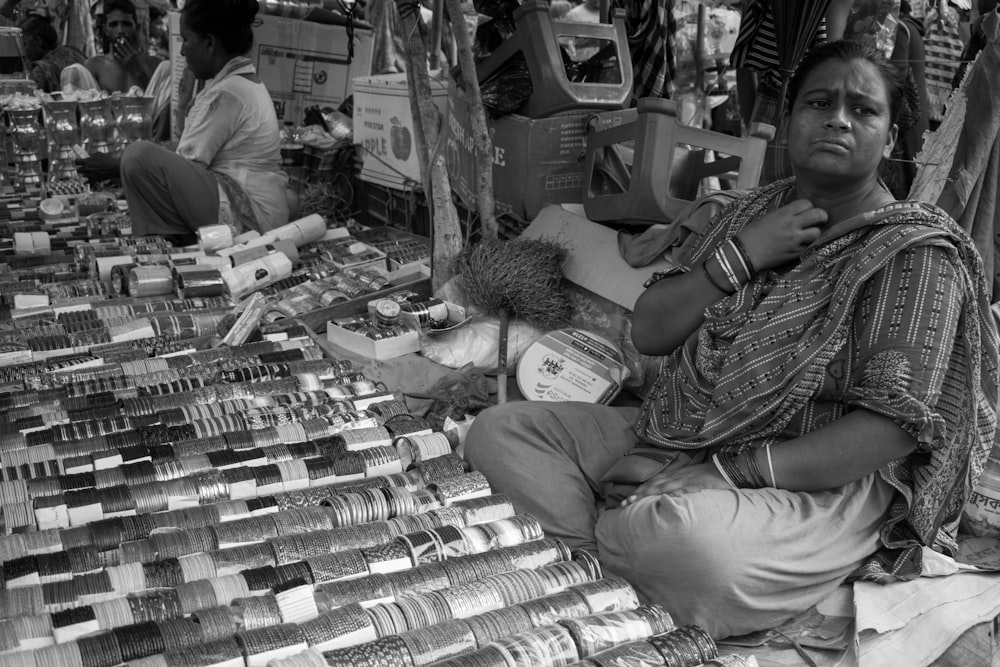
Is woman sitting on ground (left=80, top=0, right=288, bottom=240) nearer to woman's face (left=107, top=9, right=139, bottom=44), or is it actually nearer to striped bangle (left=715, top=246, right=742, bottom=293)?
striped bangle (left=715, top=246, right=742, bottom=293)

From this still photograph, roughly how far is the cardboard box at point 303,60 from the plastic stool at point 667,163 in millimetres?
4175

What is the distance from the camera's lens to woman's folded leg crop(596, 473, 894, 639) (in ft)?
6.68

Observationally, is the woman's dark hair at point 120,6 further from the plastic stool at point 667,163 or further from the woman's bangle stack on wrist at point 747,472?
the woman's bangle stack on wrist at point 747,472

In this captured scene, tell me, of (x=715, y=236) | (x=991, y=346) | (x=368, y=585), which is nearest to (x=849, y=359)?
(x=991, y=346)

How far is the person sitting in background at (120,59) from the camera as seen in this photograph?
8.90 meters

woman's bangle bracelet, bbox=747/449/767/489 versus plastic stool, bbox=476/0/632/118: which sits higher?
plastic stool, bbox=476/0/632/118

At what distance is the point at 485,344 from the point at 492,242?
1.64 ft

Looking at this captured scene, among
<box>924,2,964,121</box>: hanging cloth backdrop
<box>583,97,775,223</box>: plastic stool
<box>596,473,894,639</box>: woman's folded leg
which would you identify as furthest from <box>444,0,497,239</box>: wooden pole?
<box>924,2,964,121</box>: hanging cloth backdrop

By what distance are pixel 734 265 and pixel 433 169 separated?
2.32 m

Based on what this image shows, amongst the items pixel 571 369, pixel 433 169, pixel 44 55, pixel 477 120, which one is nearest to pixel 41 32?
pixel 44 55

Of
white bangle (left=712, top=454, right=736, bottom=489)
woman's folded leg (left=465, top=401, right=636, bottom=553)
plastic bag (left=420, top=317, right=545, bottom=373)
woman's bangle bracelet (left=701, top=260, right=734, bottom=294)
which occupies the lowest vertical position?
plastic bag (left=420, top=317, right=545, bottom=373)

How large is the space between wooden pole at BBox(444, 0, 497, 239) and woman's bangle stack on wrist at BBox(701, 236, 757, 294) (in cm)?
209

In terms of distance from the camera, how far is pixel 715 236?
8.05 ft

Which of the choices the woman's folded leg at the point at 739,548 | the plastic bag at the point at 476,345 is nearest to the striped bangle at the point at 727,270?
the woman's folded leg at the point at 739,548
